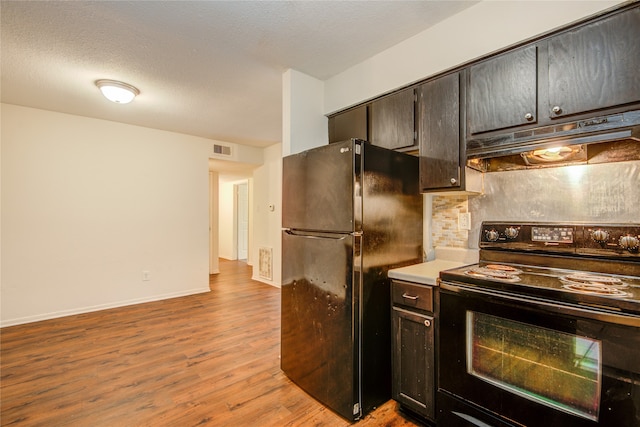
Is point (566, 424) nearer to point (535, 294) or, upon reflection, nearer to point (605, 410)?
point (605, 410)

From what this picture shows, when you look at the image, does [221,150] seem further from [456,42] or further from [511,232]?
[511,232]

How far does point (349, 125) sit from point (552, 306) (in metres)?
1.85

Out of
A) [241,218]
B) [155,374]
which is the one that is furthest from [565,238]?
[241,218]

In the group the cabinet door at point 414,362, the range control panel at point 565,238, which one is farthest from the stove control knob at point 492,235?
the cabinet door at point 414,362

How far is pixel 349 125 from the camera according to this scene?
2.50 m

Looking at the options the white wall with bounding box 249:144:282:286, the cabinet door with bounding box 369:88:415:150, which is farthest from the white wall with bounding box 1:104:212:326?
the cabinet door with bounding box 369:88:415:150

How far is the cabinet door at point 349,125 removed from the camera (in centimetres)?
→ 238

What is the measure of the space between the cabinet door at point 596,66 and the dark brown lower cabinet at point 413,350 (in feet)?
3.83

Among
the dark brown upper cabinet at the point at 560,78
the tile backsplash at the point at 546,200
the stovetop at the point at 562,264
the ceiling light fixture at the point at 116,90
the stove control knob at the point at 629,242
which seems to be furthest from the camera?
the ceiling light fixture at the point at 116,90

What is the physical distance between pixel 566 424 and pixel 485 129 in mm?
1424

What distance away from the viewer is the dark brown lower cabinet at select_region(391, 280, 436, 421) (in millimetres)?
1657

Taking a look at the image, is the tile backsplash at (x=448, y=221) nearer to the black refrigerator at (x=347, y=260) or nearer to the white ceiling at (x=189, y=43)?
the black refrigerator at (x=347, y=260)

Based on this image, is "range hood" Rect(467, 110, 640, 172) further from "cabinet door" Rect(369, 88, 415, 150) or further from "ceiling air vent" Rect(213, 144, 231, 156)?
"ceiling air vent" Rect(213, 144, 231, 156)

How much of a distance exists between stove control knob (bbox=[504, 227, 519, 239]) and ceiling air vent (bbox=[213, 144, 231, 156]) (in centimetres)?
434
